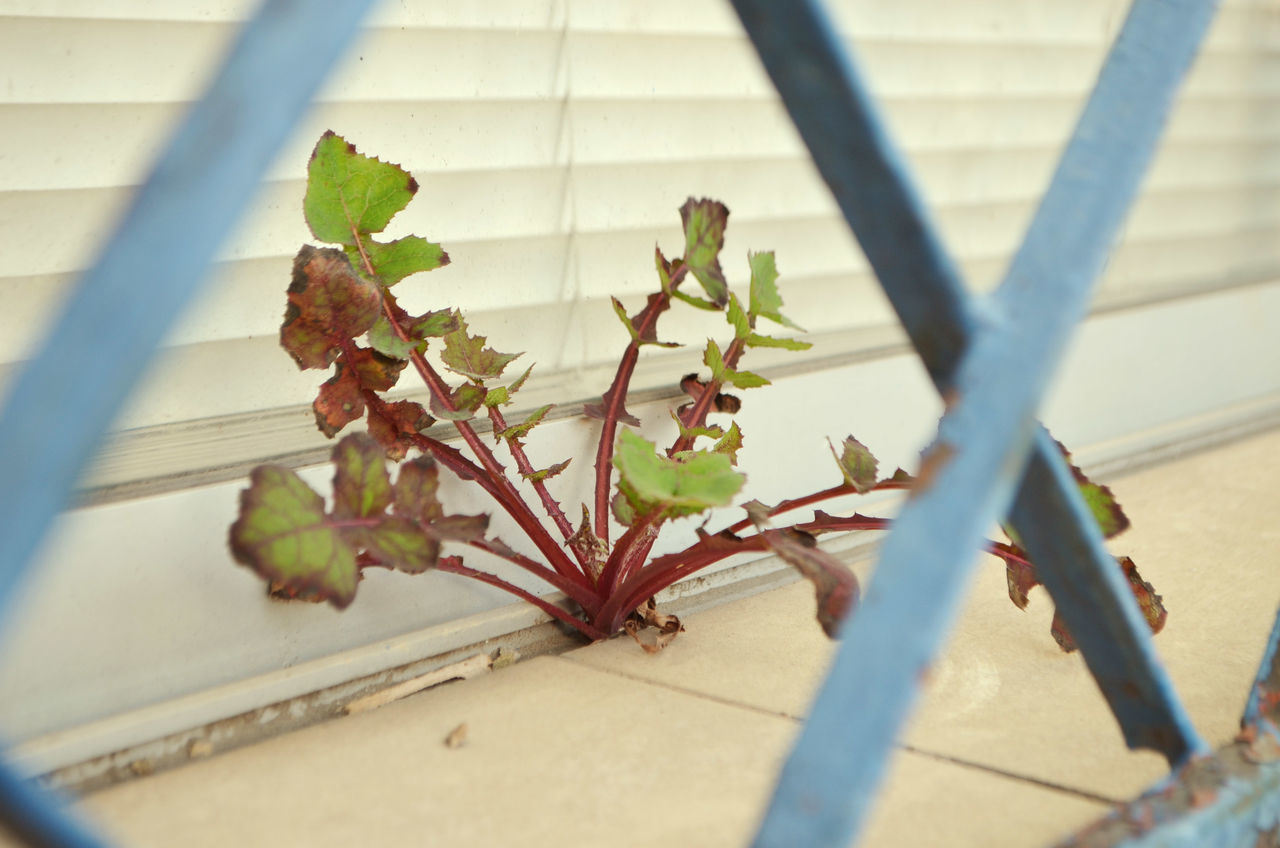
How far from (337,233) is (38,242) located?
0.26 meters

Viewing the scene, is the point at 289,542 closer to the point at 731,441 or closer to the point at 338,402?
the point at 338,402

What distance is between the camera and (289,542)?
2.35 feet

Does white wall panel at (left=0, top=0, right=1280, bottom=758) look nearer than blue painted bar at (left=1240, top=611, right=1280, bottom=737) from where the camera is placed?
No

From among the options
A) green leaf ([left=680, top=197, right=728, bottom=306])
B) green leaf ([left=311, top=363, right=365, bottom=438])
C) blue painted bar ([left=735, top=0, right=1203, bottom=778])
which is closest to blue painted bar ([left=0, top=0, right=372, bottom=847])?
blue painted bar ([left=735, top=0, right=1203, bottom=778])

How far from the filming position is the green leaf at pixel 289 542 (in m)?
0.71

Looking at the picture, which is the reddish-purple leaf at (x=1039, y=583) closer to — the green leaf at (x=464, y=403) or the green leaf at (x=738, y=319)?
the green leaf at (x=738, y=319)

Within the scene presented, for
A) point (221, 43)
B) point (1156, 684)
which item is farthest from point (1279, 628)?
point (221, 43)

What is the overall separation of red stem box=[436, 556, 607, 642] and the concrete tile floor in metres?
0.03

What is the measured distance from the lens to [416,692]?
39.2 inches

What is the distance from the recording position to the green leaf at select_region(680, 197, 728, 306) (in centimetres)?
105

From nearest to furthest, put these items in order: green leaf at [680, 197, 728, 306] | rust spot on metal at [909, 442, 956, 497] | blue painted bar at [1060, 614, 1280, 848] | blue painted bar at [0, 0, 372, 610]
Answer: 1. blue painted bar at [0, 0, 372, 610]
2. rust spot on metal at [909, 442, 956, 497]
3. blue painted bar at [1060, 614, 1280, 848]
4. green leaf at [680, 197, 728, 306]

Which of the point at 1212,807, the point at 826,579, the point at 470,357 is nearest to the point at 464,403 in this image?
the point at 470,357

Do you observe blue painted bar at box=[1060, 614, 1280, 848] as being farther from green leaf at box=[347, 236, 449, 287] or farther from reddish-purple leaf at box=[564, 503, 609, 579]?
green leaf at box=[347, 236, 449, 287]

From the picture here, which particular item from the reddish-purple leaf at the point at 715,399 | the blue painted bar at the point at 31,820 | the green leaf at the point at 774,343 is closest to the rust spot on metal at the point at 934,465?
the blue painted bar at the point at 31,820
